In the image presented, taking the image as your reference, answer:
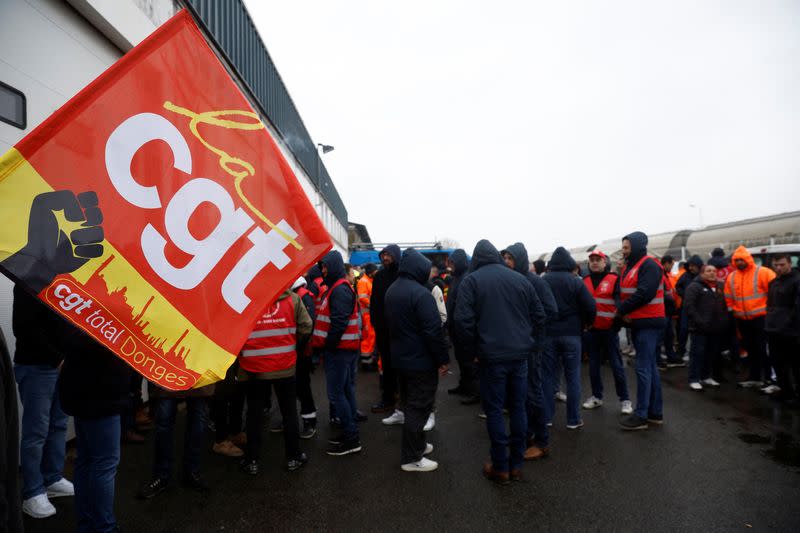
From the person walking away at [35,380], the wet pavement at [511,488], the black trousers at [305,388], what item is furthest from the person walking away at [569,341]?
the person walking away at [35,380]

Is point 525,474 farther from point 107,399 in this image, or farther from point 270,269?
point 107,399

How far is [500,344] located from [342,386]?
1844 mm

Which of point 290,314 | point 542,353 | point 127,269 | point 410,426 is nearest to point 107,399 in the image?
point 127,269

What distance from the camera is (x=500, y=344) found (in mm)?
3701

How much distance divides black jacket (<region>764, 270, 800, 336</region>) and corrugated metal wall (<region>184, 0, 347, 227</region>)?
1007 centimetres

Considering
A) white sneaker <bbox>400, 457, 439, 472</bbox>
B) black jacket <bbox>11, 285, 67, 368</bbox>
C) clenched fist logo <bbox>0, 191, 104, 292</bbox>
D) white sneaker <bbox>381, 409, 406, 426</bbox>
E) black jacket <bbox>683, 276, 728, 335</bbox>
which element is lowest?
white sneaker <bbox>381, 409, 406, 426</bbox>

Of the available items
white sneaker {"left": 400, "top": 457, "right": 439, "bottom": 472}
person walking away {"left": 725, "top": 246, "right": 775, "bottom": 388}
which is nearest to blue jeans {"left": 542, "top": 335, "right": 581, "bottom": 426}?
white sneaker {"left": 400, "top": 457, "right": 439, "bottom": 472}

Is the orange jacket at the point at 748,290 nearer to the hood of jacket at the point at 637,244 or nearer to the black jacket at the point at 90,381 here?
the hood of jacket at the point at 637,244

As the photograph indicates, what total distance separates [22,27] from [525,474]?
19.8ft

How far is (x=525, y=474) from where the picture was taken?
12.8 feet

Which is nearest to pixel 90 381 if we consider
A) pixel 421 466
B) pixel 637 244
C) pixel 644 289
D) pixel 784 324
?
pixel 421 466

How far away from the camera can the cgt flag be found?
1.60 meters

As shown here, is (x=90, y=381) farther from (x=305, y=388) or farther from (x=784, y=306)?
(x=784, y=306)

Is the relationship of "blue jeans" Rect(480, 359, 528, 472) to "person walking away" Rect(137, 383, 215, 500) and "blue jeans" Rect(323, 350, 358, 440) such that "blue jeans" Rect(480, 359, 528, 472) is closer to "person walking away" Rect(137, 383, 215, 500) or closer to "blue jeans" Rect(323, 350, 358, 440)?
"blue jeans" Rect(323, 350, 358, 440)
